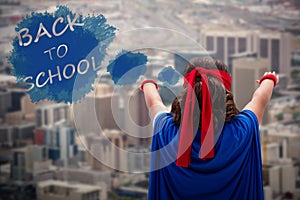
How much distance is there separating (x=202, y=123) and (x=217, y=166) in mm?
77

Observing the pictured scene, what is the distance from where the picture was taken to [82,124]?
1.06 meters

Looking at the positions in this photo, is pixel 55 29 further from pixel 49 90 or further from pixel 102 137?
pixel 102 137

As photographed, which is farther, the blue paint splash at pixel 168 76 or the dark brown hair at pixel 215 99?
the blue paint splash at pixel 168 76

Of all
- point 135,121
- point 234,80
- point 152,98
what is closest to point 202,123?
point 152,98

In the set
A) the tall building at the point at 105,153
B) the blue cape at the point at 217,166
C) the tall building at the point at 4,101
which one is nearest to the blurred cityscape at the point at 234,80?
the tall building at the point at 4,101

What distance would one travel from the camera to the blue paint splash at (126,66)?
1107 millimetres

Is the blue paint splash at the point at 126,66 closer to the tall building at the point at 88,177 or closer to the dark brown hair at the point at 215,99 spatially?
the dark brown hair at the point at 215,99

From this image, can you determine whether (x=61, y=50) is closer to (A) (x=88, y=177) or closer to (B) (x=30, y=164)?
(A) (x=88, y=177)

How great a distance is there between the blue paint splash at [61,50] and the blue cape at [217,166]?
0.19m

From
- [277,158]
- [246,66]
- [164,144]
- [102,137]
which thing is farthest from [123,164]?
[277,158]

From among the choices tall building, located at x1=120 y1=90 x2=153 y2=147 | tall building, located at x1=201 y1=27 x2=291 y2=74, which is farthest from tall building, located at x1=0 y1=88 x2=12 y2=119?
tall building, located at x1=120 y1=90 x2=153 y2=147

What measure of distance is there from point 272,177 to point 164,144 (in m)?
4.29

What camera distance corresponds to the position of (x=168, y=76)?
116 cm

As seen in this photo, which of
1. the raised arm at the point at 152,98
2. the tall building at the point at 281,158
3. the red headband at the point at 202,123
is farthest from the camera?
the tall building at the point at 281,158
